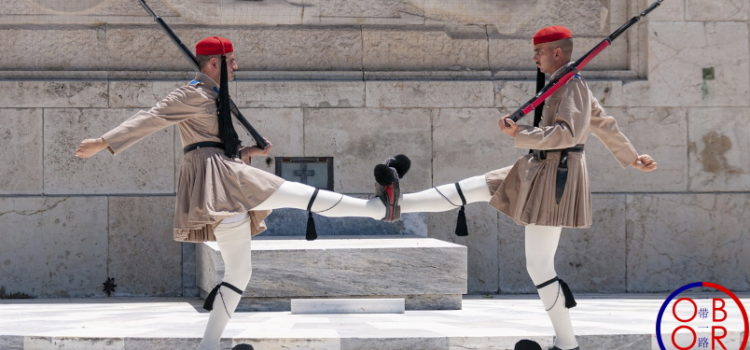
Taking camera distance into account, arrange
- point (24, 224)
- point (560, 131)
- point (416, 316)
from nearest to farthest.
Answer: point (560, 131) → point (416, 316) → point (24, 224)

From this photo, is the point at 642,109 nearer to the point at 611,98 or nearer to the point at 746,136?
the point at 611,98

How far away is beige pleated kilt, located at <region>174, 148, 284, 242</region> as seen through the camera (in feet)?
19.3

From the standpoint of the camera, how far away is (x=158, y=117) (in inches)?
231

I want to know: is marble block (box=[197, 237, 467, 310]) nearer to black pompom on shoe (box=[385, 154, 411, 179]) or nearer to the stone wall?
the stone wall

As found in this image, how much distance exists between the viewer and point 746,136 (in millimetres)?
10461

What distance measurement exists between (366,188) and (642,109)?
270 cm

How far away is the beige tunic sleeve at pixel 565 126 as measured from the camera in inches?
226

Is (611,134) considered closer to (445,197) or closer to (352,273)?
(445,197)

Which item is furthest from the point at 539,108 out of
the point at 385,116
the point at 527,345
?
the point at 385,116

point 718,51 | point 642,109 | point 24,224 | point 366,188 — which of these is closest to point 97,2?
point 24,224

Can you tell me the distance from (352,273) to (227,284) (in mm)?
2318

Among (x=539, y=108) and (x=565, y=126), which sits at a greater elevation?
(x=539, y=108)

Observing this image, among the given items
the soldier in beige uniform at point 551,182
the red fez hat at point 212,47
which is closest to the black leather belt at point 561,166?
the soldier in beige uniform at point 551,182

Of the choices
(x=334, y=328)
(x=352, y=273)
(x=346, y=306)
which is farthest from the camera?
(x=352, y=273)
